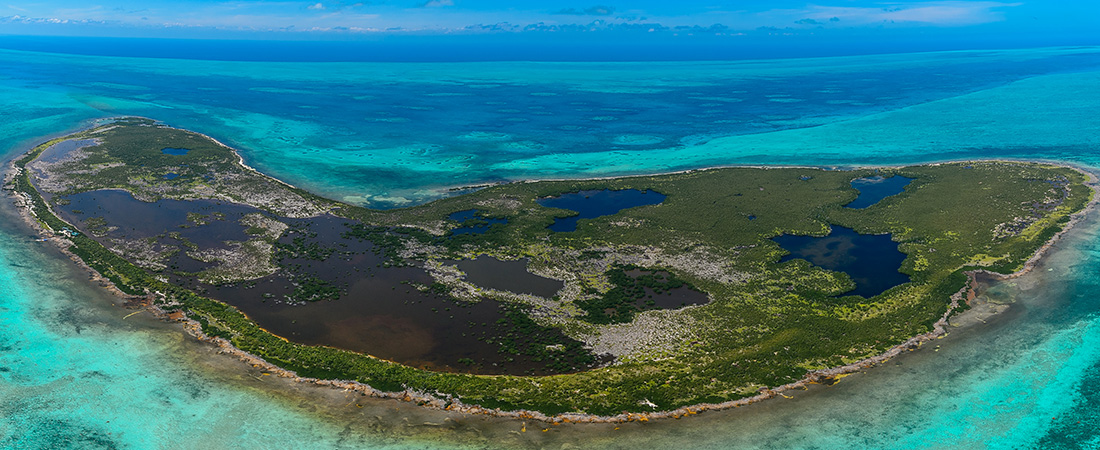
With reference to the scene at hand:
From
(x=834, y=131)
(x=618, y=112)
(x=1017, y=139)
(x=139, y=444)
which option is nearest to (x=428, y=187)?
(x=139, y=444)

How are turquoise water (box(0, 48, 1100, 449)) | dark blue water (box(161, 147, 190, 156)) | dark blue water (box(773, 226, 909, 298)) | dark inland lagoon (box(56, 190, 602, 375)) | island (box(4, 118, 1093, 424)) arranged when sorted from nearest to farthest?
turquoise water (box(0, 48, 1100, 449)) < island (box(4, 118, 1093, 424)) < dark inland lagoon (box(56, 190, 602, 375)) < dark blue water (box(773, 226, 909, 298)) < dark blue water (box(161, 147, 190, 156))

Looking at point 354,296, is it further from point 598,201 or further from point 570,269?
point 598,201

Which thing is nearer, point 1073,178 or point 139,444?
point 139,444

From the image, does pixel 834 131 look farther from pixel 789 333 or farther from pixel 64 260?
pixel 64 260

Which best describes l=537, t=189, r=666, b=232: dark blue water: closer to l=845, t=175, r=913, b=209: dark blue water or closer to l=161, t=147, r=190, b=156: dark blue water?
l=845, t=175, r=913, b=209: dark blue water

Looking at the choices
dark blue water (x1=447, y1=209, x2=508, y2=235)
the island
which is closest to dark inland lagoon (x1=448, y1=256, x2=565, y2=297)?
the island

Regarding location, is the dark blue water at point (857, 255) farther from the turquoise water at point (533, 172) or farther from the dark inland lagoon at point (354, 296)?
the dark inland lagoon at point (354, 296)
